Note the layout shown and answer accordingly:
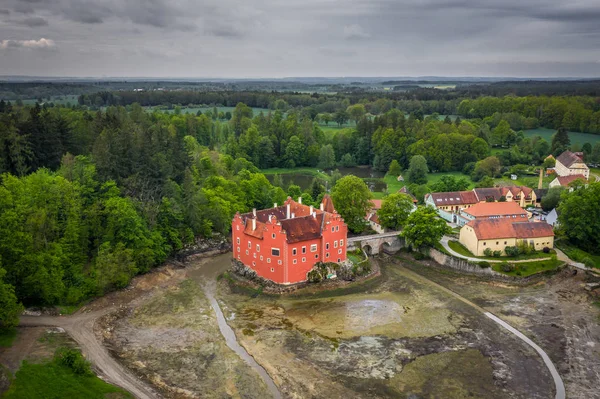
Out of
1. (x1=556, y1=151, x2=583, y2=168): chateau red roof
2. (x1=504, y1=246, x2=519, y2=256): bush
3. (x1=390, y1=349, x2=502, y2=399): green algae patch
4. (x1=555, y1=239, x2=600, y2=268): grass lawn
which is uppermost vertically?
(x1=556, y1=151, x2=583, y2=168): chateau red roof

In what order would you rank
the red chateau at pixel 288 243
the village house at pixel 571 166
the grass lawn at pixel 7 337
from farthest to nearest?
the village house at pixel 571 166 < the red chateau at pixel 288 243 < the grass lawn at pixel 7 337

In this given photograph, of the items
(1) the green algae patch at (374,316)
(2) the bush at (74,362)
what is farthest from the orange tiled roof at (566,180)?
(2) the bush at (74,362)

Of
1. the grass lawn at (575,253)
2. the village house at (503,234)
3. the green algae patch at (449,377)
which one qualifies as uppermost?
the village house at (503,234)

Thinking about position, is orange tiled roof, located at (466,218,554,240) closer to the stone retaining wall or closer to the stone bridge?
the stone retaining wall

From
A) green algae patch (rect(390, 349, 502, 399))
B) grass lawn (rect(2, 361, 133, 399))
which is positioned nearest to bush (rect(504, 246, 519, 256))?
green algae patch (rect(390, 349, 502, 399))

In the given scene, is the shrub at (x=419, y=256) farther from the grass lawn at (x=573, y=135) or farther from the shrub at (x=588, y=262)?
the grass lawn at (x=573, y=135)

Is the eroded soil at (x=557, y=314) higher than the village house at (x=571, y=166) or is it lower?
lower

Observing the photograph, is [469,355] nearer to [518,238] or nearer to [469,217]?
[518,238]
